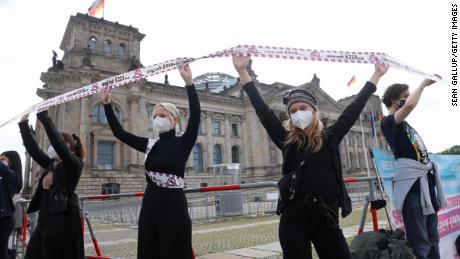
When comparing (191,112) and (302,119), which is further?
(191,112)

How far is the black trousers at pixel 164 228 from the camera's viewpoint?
10.1 feet

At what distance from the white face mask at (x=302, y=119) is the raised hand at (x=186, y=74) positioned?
4.05 feet

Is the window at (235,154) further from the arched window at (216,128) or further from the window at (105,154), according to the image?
the window at (105,154)

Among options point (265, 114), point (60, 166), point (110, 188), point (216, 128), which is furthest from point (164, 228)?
point (216, 128)

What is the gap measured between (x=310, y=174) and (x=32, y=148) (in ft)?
12.0

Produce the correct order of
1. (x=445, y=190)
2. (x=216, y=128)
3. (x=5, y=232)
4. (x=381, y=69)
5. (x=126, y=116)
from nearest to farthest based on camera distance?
(x=381, y=69) < (x=5, y=232) < (x=445, y=190) < (x=126, y=116) < (x=216, y=128)

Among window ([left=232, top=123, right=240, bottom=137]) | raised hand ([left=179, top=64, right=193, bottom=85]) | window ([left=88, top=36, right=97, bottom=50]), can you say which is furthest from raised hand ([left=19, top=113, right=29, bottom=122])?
window ([left=232, top=123, right=240, bottom=137])

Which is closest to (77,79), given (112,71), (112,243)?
(112,71)

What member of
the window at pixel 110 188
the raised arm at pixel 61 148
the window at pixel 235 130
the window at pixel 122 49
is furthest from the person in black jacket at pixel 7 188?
the window at pixel 235 130

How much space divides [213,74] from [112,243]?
193 feet

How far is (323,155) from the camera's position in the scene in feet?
8.89

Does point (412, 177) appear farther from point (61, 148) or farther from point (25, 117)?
point (25, 117)

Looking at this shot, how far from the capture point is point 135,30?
41656 mm

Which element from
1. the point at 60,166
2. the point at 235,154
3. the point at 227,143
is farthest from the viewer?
the point at 235,154
